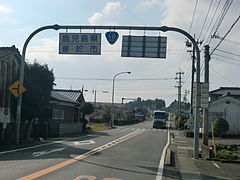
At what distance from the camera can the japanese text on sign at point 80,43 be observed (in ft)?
59.9

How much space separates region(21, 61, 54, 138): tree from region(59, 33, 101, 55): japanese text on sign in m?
4.77

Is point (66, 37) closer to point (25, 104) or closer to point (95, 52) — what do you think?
point (95, 52)

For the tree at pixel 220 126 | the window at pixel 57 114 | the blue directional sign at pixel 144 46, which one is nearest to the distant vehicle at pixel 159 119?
the tree at pixel 220 126

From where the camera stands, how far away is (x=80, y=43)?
18375 millimetres

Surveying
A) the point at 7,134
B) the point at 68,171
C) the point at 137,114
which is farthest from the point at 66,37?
the point at 137,114

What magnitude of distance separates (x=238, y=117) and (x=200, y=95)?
92.3ft

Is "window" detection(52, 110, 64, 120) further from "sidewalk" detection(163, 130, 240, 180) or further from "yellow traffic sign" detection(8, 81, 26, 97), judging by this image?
"sidewalk" detection(163, 130, 240, 180)

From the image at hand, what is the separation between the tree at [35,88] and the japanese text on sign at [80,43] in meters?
4.77

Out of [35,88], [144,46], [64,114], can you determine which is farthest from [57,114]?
[144,46]

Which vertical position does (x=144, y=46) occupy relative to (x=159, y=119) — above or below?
above

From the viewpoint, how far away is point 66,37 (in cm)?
1859

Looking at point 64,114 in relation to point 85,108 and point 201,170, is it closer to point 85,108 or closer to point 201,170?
point 85,108

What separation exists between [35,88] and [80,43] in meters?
5.96

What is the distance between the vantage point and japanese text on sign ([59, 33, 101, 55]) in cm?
1827
